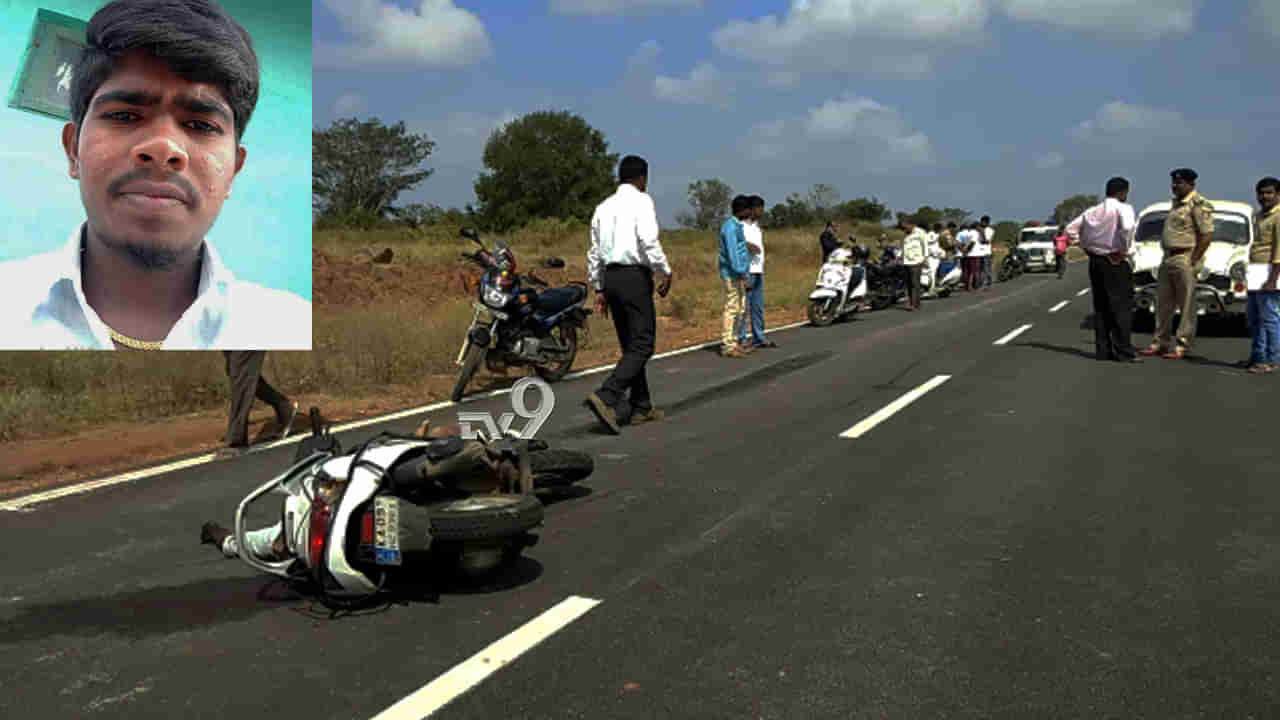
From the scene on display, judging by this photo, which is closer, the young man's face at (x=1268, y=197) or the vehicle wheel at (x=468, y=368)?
the vehicle wheel at (x=468, y=368)

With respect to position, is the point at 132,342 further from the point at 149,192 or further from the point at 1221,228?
the point at 1221,228

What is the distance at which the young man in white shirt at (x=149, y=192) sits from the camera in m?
9.63

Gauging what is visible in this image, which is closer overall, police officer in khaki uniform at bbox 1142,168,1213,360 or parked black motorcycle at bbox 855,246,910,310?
police officer in khaki uniform at bbox 1142,168,1213,360

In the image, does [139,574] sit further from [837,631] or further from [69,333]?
[69,333]

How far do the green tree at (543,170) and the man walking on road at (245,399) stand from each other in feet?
187

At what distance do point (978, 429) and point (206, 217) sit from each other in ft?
25.4

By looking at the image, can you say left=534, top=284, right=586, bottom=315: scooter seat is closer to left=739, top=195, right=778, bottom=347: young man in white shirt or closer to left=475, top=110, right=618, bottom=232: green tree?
left=739, top=195, right=778, bottom=347: young man in white shirt

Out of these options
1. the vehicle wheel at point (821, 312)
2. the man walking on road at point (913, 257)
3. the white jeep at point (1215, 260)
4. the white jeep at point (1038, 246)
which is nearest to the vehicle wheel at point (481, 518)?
the white jeep at point (1215, 260)

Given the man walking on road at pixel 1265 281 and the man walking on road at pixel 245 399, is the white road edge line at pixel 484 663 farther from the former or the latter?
the man walking on road at pixel 1265 281

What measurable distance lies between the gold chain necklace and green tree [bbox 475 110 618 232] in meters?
55.2

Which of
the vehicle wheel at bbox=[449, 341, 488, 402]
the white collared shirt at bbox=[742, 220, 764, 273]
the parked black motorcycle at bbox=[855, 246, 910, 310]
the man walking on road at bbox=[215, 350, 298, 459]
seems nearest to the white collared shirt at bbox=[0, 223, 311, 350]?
the man walking on road at bbox=[215, 350, 298, 459]

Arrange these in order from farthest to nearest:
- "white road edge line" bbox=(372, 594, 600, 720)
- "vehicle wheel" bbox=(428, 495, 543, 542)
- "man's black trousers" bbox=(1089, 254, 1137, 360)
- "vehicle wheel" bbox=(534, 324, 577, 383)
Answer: "man's black trousers" bbox=(1089, 254, 1137, 360)
"vehicle wheel" bbox=(534, 324, 577, 383)
"vehicle wheel" bbox=(428, 495, 543, 542)
"white road edge line" bbox=(372, 594, 600, 720)

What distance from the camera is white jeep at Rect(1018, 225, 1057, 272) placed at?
37.5 m

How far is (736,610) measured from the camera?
4285 millimetres
